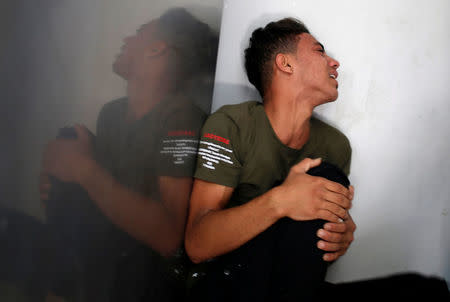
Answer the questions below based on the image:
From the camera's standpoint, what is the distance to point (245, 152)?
3.26 feet

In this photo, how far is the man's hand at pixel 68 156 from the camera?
36 centimetres

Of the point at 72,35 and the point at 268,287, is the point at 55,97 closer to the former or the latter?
the point at 72,35

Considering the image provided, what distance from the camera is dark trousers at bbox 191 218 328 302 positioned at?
83cm

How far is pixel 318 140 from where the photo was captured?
112 centimetres

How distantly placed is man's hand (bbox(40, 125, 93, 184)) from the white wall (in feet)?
2.64

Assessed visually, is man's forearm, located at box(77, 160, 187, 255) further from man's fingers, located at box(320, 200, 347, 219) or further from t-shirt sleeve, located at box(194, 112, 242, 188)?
man's fingers, located at box(320, 200, 347, 219)

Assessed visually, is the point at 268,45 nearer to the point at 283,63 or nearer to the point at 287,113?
the point at 283,63

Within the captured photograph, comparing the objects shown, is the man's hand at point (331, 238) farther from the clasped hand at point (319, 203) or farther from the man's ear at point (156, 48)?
the man's ear at point (156, 48)

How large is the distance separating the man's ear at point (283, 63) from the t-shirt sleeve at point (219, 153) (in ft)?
0.86

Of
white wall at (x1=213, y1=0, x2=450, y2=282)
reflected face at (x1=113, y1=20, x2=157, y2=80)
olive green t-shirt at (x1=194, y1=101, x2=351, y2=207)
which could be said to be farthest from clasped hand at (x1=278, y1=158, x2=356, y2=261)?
reflected face at (x1=113, y1=20, x2=157, y2=80)

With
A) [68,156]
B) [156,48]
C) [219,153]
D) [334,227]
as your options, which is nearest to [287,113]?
[219,153]

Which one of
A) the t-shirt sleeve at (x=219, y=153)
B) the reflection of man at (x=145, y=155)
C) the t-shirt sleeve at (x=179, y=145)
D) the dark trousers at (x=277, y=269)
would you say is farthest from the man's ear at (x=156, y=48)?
the dark trousers at (x=277, y=269)

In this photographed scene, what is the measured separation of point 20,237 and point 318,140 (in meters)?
0.95

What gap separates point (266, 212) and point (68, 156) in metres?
0.56
